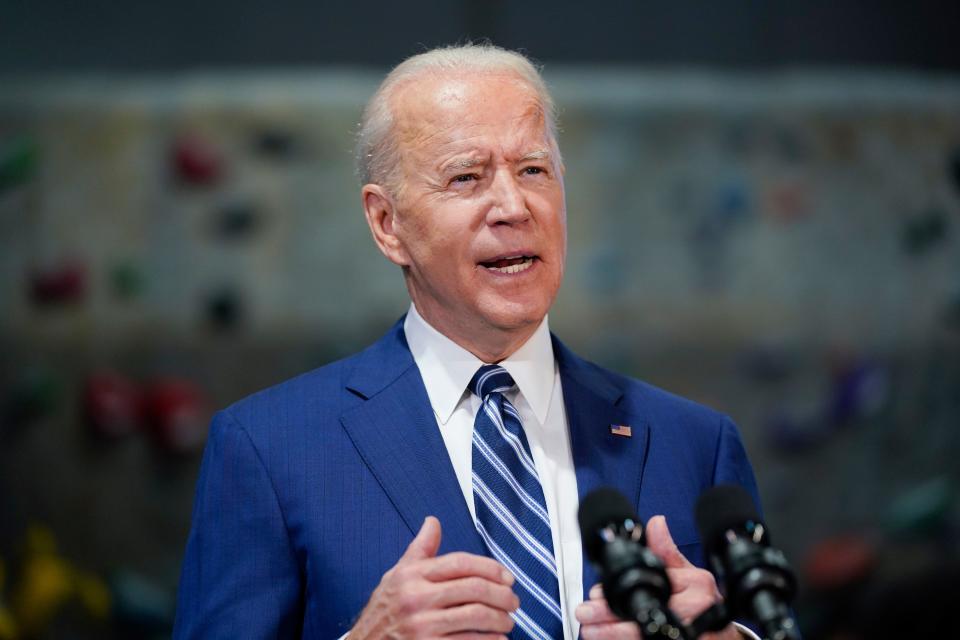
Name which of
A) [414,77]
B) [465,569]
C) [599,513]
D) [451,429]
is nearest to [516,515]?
[451,429]

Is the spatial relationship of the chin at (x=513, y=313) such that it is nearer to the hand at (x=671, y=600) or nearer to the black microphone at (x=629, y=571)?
the hand at (x=671, y=600)

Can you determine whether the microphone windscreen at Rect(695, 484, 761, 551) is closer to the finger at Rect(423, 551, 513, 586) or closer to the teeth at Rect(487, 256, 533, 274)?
the finger at Rect(423, 551, 513, 586)

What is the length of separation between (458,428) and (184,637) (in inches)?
19.0

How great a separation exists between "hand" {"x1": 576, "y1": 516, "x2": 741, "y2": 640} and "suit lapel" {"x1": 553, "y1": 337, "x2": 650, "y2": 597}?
21cm

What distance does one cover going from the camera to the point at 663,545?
4.56 ft

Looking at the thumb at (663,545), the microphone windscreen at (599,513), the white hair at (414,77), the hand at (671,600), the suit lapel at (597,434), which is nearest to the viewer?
the microphone windscreen at (599,513)

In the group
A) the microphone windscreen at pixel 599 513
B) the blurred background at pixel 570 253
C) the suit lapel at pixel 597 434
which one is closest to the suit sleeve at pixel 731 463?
the suit lapel at pixel 597 434

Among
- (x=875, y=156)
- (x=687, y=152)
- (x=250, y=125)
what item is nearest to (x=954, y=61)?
(x=875, y=156)

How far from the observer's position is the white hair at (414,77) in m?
1.77

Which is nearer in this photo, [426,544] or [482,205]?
[426,544]

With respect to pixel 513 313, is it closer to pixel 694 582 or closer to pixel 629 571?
pixel 694 582

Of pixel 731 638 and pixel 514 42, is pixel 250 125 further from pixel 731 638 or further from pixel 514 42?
pixel 731 638

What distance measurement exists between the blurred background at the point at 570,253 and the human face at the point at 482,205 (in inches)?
64.0

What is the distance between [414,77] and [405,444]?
57 centimetres
